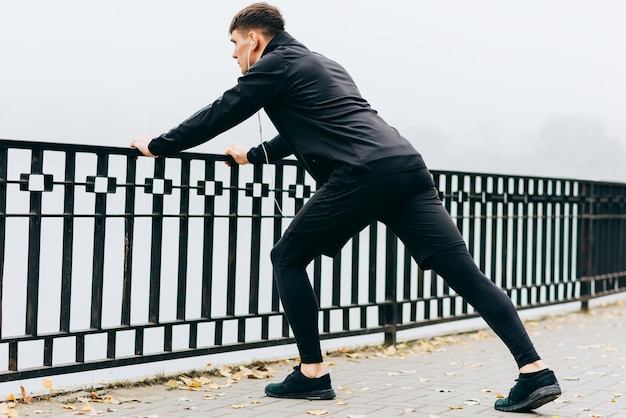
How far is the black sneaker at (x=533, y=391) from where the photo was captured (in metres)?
4.81

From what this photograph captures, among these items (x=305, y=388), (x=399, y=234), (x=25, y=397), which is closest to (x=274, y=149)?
(x=399, y=234)

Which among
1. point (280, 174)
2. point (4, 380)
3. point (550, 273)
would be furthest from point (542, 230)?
point (4, 380)

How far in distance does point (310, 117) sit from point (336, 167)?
270 mm

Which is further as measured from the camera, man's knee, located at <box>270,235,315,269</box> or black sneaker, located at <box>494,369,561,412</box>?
man's knee, located at <box>270,235,315,269</box>

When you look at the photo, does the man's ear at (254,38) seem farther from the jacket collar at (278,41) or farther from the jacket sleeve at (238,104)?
the jacket sleeve at (238,104)

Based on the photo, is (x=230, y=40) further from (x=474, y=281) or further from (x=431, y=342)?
(x=431, y=342)

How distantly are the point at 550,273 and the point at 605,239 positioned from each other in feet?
4.94

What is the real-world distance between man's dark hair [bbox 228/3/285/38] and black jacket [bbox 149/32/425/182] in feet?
0.24

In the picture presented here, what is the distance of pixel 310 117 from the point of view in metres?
4.86

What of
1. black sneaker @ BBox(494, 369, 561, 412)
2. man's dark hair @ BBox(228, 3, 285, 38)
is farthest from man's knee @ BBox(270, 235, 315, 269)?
black sneaker @ BBox(494, 369, 561, 412)

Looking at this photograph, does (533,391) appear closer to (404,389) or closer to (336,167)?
(404,389)

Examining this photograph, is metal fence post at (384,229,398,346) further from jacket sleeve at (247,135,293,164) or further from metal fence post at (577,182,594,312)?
metal fence post at (577,182,594,312)

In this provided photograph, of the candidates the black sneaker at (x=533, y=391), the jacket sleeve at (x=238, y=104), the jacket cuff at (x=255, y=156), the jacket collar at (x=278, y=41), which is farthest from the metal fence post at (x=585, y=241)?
the jacket sleeve at (x=238, y=104)

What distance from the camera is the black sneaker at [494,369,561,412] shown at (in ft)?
15.8
